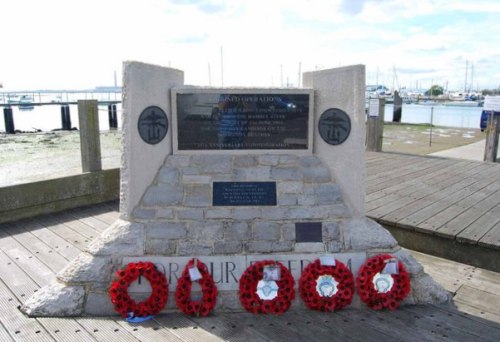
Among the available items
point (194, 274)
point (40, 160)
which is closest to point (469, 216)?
point (194, 274)

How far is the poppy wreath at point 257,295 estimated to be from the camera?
339cm

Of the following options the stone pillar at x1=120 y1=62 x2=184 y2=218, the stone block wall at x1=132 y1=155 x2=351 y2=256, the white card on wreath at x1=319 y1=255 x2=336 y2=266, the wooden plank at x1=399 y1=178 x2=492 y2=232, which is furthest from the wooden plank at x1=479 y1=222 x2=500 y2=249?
the stone pillar at x1=120 y1=62 x2=184 y2=218

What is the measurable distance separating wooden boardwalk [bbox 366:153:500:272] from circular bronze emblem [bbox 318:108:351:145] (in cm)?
173

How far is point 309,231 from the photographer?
3592 millimetres

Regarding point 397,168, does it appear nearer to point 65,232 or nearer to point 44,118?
point 65,232

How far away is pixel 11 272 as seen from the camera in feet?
13.2

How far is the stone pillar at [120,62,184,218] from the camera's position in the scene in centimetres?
340

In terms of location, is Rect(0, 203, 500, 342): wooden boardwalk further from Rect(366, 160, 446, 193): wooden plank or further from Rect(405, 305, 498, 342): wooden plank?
Rect(366, 160, 446, 193): wooden plank

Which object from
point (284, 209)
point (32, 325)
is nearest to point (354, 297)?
point (284, 209)

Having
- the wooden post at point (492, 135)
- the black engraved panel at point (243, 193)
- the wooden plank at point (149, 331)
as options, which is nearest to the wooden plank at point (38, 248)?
the wooden plank at point (149, 331)

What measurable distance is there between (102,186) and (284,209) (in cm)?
378

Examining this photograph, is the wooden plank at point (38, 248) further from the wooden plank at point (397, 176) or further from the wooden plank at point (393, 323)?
the wooden plank at point (397, 176)

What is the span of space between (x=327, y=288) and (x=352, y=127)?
1402 millimetres

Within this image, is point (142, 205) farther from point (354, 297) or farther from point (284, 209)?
point (354, 297)
